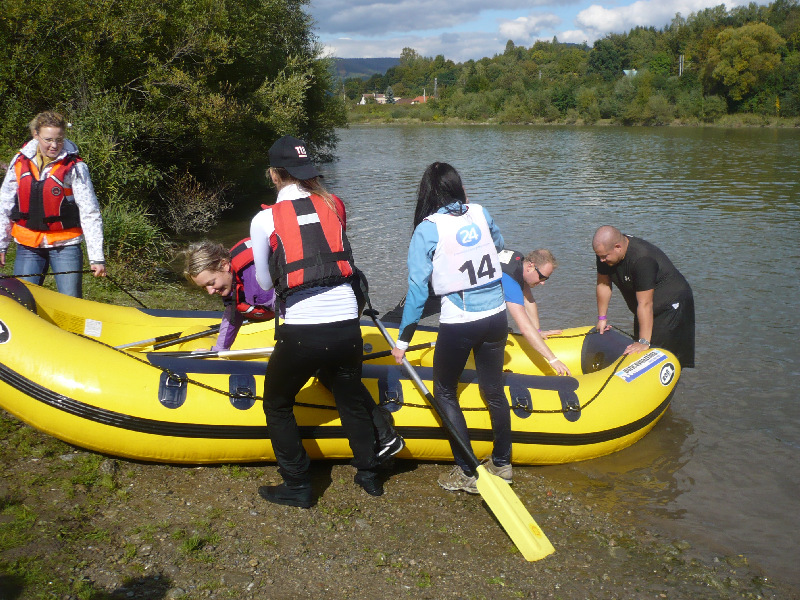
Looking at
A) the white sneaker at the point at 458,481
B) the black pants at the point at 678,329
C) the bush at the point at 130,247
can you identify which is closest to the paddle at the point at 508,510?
the white sneaker at the point at 458,481

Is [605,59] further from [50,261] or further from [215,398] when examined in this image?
[215,398]

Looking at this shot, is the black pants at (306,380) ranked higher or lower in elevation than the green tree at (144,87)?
lower

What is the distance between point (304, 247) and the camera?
3.02 m

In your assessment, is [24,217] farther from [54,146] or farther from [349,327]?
[349,327]

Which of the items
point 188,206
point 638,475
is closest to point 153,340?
point 638,475

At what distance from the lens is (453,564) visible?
323cm

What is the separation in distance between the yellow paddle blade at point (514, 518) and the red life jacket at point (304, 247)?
4.19 feet

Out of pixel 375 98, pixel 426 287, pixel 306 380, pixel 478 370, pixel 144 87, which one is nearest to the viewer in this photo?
pixel 306 380

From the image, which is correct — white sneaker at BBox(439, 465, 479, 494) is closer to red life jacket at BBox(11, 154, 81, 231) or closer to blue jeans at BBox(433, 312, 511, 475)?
blue jeans at BBox(433, 312, 511, 475)

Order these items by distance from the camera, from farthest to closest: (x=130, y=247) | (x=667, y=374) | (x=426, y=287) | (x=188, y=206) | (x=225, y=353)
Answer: (x=188, y=206), (x=130, y=247), (x=667, y=374), (x=225, y=353), (x=426, y=287)

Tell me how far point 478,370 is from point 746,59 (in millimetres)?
60032

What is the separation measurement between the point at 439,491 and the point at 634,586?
45.0 inches

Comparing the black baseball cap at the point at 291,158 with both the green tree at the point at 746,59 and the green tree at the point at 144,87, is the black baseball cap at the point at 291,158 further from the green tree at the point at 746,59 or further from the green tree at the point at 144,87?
the green tree at the point at 746,59

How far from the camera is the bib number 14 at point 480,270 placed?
10.8ft
